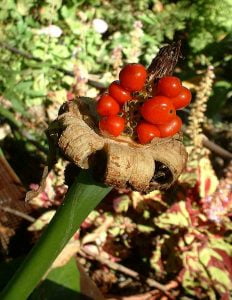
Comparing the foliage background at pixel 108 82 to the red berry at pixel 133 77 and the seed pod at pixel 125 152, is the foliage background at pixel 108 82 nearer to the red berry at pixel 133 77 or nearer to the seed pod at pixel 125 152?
the seed pod at pixel 125 152

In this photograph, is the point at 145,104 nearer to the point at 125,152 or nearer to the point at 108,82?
the point at 125,152

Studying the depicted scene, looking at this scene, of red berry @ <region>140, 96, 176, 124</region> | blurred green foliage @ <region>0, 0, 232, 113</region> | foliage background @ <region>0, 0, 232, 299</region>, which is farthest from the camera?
blurred green foliage @ <region>0, 0, 232, 113</region>

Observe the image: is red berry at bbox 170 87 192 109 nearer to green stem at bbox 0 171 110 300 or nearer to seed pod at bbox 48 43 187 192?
seed pod at bbox 48 43 187 192

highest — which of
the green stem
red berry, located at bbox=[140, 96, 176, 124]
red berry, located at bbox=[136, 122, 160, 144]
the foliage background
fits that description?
red berry, located at bbox=[140, 96, 176, 124]

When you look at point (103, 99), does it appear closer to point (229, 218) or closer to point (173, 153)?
point (173, 153)

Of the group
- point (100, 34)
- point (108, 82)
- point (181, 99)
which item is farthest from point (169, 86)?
point (100, 34)

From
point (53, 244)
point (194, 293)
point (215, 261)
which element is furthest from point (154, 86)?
point (194, 293)

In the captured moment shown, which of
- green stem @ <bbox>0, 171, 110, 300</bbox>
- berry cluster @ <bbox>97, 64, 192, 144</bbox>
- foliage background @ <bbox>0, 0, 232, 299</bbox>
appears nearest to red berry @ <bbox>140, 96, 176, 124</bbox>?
berry cluster @ <bbox>97, 64, 192, 144</bbox>
